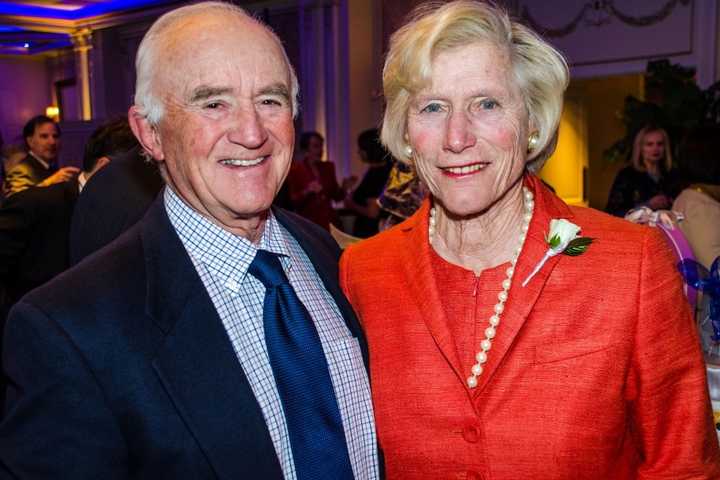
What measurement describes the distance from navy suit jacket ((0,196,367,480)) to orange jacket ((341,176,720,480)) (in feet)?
1.30

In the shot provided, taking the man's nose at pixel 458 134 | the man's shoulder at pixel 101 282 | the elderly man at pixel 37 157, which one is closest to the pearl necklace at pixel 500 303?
the man's nose at pixel 458 134

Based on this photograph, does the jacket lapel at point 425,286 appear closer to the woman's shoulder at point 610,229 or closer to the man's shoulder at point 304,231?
the man's shoulder at point 304,231

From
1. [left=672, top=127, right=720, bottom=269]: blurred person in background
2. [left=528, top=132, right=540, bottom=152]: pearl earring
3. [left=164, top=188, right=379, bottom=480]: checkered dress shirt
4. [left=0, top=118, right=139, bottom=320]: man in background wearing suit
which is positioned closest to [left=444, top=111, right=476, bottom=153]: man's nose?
[left=528, top=132, right=540, bottom=152]: pearl earring

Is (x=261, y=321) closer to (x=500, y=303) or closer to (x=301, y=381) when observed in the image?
(x=301, y=381)

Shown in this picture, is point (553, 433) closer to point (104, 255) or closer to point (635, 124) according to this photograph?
point (104, 255)

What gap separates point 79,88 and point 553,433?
1388 centimetres

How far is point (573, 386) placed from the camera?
1.42 metres

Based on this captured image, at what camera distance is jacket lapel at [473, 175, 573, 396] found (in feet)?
4.81

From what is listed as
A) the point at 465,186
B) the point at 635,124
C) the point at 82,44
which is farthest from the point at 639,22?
the point at 82,44

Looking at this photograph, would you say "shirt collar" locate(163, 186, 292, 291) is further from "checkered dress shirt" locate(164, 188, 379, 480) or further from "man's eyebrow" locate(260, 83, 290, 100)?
"man's eyebrow" locate(260, 83, 290, 100)

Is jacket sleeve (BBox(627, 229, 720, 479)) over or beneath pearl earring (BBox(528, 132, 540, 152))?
beneath

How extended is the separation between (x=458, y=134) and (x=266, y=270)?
1.64 ft

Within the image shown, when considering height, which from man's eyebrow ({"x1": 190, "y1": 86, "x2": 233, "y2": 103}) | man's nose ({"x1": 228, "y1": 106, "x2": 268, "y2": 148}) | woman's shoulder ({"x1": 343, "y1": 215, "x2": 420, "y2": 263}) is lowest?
woman's shoulder ({"x1": 343, "y1": 215, "x2": 420, "y2": 263})

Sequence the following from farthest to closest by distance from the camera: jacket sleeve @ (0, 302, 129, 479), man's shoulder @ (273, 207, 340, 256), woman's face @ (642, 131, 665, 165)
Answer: woman's face @ (642, 131, 665, 165) < man's shoulder @ (273, 207, 340, 256) < jacket sleeve @ (0, 302, 129, 479)
